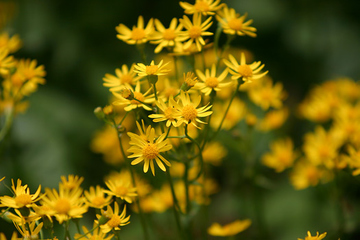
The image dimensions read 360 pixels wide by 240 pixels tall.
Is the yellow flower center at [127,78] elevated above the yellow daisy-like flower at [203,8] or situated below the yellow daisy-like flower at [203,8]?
below

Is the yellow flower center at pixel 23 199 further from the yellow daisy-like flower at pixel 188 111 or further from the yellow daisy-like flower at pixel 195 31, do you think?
the yellow daisy-like flower at pixel 195 31

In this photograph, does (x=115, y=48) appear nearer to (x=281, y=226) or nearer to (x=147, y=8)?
(x=147, y=8)

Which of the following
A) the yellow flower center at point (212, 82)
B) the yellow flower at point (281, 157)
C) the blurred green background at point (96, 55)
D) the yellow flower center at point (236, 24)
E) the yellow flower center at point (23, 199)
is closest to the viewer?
the yellow flower center at point (23, 199)

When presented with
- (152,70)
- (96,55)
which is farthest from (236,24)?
(96,55)

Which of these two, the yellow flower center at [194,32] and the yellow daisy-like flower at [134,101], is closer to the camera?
the yellow daisy-like flower at [134,101]

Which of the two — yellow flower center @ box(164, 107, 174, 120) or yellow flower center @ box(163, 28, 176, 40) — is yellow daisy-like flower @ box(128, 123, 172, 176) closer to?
yellow flower center @ box(164, 107, 174, 120)

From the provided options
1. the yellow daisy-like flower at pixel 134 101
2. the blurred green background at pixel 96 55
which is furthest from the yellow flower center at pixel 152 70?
the blurred green background at pixel 96 55

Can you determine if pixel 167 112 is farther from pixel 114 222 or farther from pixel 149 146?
pixel 114 222
